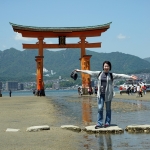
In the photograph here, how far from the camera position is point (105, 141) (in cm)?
626

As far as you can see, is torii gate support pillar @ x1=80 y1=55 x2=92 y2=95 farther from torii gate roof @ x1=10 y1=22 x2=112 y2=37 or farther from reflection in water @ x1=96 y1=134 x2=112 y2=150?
reflection in water @ x1=96 y1=134 x2=112 y2=150

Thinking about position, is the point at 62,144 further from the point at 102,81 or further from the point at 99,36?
the point at 99,36

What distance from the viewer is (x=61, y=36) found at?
41.5 metres

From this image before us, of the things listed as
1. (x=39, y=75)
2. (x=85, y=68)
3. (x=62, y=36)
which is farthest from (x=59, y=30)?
(x=39, y=75)

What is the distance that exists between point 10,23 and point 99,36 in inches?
442

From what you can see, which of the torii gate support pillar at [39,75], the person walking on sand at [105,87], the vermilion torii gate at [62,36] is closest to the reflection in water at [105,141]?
the person walking on sand at [105,87]

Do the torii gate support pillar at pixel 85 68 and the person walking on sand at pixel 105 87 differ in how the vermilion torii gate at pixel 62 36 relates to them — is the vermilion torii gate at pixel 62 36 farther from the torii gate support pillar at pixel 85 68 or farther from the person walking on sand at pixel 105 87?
the person walking on sand at pixel 105 87

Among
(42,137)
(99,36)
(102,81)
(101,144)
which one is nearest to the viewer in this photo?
(101,144)

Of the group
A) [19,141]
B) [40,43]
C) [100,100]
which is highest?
[40,43]

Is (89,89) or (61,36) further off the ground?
(61,36)

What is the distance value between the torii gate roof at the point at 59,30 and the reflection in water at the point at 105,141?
111 feet

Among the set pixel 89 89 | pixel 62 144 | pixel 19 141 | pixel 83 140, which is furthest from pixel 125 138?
pixel 89 89

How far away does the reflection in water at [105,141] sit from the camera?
5.62m

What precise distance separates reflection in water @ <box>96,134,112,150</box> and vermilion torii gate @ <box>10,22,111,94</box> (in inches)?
1322
